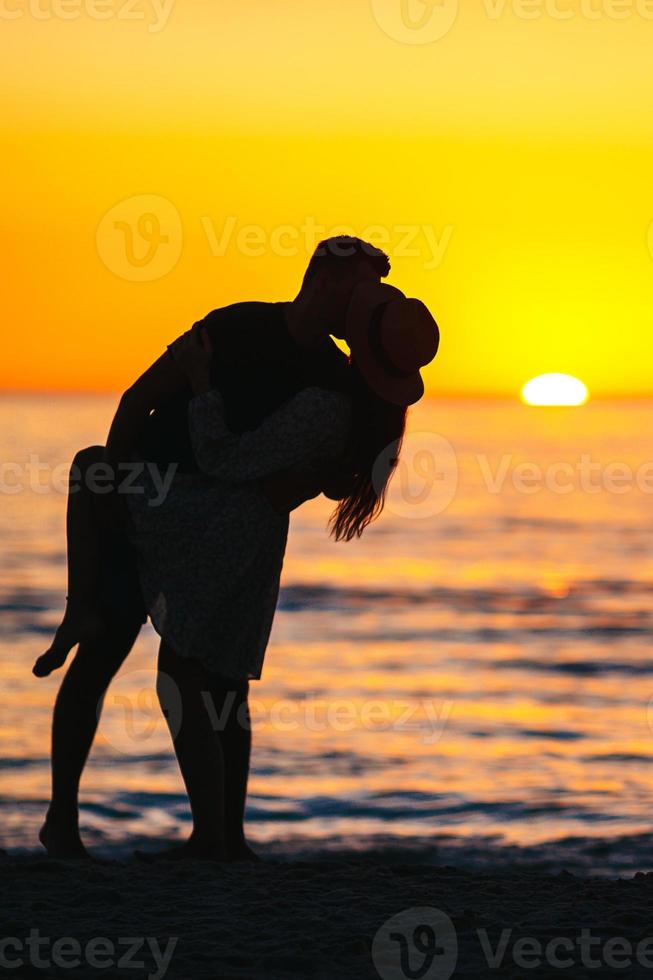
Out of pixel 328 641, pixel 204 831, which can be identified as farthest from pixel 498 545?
pixel 204 831

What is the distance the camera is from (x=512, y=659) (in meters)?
13.8

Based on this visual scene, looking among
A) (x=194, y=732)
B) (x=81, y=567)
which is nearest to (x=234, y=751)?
(x=194, y=732)

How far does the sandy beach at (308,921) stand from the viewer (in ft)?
10.4

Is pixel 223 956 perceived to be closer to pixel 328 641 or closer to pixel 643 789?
pixel 643 789

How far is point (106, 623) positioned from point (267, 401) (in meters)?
0.81

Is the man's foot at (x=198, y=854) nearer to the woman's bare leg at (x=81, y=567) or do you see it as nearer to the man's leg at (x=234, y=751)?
the man's leg at (x=234, y=751)

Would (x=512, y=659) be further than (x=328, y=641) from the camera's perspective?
No

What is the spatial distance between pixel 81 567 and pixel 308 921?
4.15 ft

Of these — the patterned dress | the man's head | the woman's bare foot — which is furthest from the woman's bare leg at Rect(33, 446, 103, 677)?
the man's head

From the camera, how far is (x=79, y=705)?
14.1ft

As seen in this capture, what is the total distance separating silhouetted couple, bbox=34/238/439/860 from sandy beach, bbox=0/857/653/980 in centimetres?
38

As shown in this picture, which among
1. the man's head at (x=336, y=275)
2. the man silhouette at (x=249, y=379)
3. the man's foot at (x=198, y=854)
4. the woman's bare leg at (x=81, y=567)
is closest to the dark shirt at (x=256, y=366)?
the man silhouette at (x=249, y=379)

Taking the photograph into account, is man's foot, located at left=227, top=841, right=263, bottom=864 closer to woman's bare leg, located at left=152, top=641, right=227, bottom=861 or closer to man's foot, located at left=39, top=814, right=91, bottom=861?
woman's bare leg, located at left=152, top=641, right=227, bottom=861

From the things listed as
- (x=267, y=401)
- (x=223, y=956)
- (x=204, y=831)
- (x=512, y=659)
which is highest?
(x=512, y=659)
